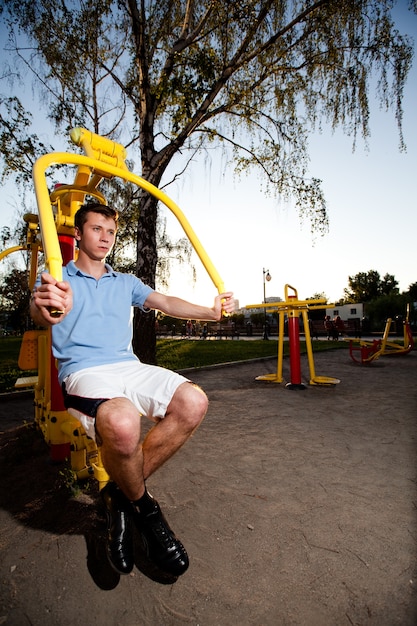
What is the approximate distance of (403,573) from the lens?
1435mm

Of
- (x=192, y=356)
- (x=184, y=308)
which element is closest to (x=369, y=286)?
(x=192, y=356)

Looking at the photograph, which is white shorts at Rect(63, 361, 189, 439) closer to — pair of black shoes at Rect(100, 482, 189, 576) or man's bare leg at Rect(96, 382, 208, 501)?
man's bare leg at Rect(96, 382, 208, 501)

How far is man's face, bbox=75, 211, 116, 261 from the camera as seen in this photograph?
1955mm

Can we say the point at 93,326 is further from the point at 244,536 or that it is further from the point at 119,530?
the point at 244,536

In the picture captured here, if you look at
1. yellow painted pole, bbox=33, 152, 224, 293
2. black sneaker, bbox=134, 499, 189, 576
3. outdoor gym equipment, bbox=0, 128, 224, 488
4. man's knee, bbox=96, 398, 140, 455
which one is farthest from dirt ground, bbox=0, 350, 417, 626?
yellow painted pole, bbox=33, 152, 224, 293

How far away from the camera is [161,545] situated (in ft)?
4.88

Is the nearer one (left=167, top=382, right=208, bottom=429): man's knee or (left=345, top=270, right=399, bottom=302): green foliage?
(left=167, top=382, right=208, bottom=429): man's knee

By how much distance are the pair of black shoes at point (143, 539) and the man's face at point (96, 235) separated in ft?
4.42

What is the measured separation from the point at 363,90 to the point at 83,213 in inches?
293

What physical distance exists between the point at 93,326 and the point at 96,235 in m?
0.56

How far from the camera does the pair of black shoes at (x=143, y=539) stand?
4.74 ft

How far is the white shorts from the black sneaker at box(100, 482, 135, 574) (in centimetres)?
37

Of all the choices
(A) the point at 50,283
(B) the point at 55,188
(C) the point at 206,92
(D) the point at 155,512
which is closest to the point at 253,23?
(C) the point at 206,92

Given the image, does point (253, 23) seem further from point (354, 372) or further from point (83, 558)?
point (83, 558)
